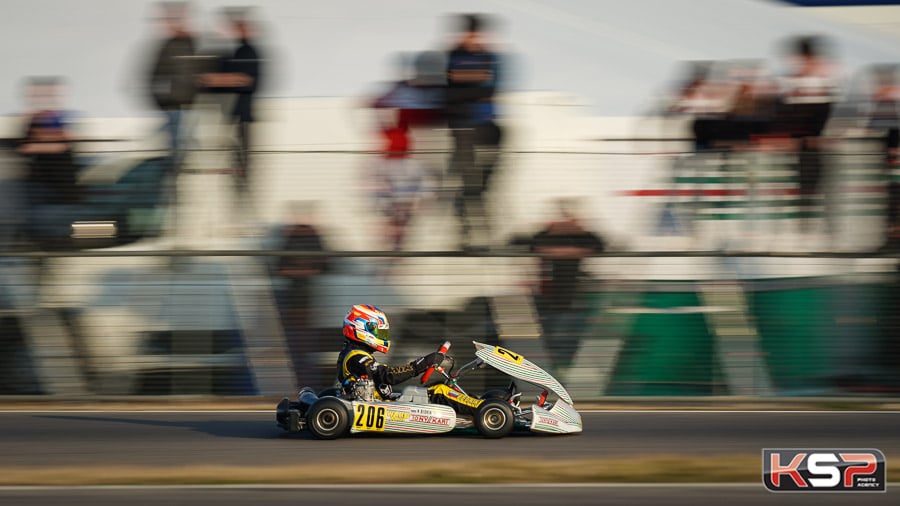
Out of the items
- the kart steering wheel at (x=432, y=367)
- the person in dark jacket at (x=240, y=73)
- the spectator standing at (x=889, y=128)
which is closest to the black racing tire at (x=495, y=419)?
the kart steering wheel at (x=432, y=367)

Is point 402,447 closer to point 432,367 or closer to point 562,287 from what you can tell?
point 432,367

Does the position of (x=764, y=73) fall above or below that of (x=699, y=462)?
above

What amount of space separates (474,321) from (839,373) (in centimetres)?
321

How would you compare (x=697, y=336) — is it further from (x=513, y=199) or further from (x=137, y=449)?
(x=137, y=449)

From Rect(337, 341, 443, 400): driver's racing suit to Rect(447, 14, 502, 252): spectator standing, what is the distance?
2236 mm

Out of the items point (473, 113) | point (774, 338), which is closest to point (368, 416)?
point (473, 113)

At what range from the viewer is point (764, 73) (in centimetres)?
971

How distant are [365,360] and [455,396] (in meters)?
0.68

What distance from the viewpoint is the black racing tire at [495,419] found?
25.4 ft

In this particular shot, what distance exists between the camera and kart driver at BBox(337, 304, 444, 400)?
308 inches

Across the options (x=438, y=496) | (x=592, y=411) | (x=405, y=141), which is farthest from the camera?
(x=405, y=141)

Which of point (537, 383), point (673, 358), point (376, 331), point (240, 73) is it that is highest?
point (240, 73)

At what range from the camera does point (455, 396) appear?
7.89 m

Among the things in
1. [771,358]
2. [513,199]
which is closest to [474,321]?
[513,199]
